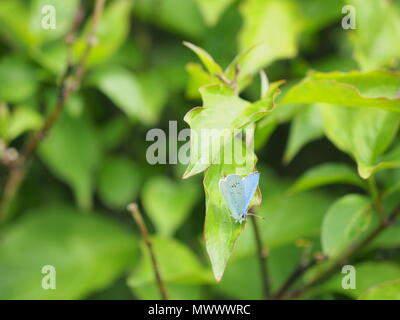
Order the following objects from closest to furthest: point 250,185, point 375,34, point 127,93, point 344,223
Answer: point 250,185 < point 344,223 < point 375,34 < point 127,93

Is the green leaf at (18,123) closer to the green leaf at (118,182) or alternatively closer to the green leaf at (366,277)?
the green leaf at (118,182)

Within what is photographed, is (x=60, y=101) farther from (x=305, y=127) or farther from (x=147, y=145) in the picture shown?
(x=305, y=127)

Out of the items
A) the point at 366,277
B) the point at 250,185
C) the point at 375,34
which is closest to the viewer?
the point at 250,185

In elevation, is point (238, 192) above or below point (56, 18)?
below

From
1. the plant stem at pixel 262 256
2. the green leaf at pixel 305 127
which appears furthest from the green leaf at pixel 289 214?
the plant stem at pixel 262 256

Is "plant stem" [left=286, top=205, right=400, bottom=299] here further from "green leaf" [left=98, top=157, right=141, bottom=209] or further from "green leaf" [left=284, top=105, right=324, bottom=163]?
"green leaf" [left=98, top=157, right=141, bottom=209]

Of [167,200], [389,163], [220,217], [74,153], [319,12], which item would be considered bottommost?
[220,217]

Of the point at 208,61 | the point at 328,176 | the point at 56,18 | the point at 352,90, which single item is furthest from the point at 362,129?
the point at 56,18
